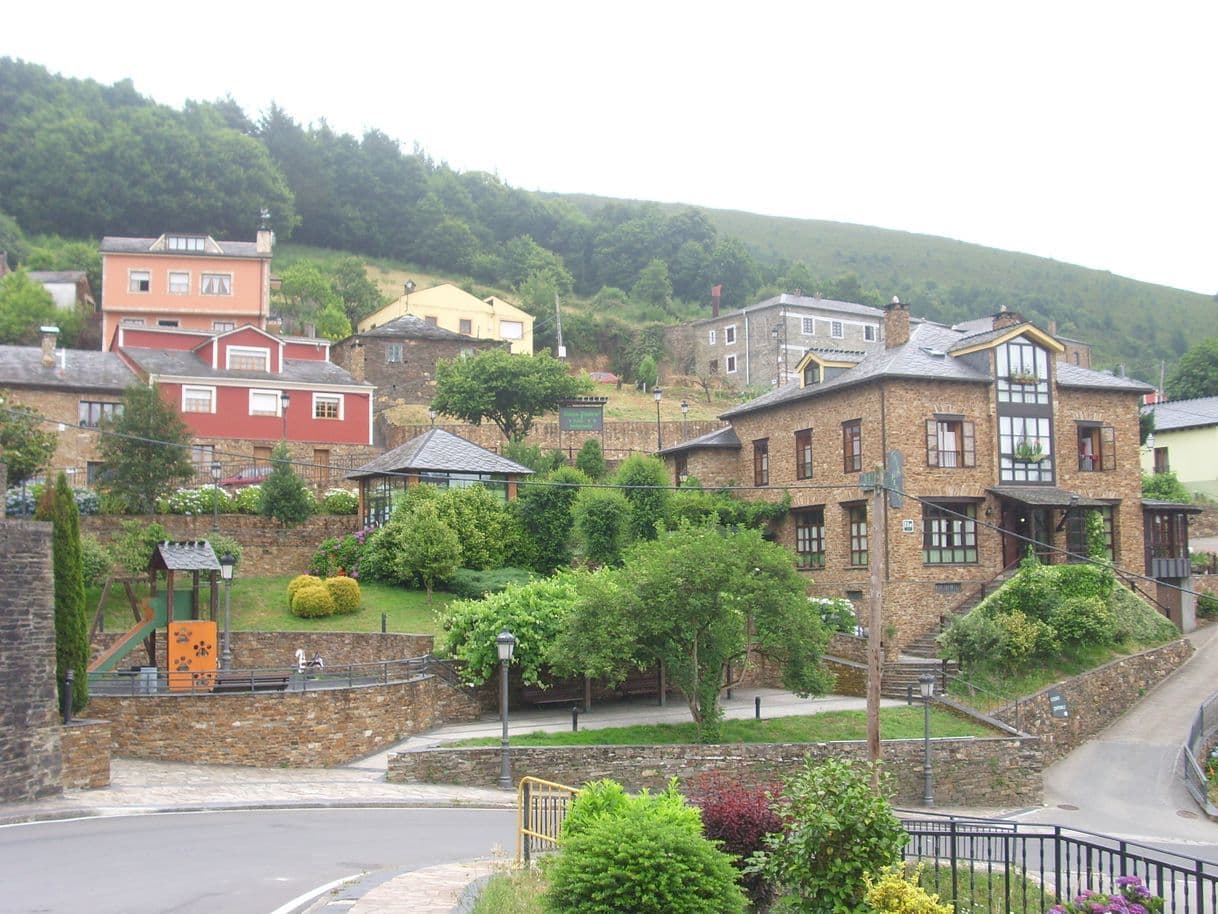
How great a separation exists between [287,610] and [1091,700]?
23794 mm

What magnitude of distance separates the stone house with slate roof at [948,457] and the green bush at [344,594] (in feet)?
50.7

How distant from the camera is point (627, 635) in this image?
92.0 ft

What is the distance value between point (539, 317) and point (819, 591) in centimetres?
5293

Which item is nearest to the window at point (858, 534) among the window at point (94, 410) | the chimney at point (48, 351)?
the window at point (94, 410)

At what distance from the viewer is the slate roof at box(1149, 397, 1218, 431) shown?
62406 mm

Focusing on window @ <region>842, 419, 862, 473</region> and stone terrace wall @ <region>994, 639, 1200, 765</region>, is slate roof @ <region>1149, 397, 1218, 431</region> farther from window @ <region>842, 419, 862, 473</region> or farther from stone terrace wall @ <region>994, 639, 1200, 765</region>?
window @ <region>842, 419, 862, 473</region>

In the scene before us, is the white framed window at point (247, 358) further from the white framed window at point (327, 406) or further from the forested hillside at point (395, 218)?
the forested hillside at point (395, 218)

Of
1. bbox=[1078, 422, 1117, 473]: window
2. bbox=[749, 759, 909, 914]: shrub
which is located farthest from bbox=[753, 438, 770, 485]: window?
bbox=[749, 759, 909, 914]: shrub

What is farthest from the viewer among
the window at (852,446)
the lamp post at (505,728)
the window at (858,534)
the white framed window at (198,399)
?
the white framed window at (198,399)

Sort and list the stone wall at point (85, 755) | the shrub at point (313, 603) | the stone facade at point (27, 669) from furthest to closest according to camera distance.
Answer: the shrub at point (313, 603) < the stone wall at point (85, 755) < the stone facade at point (27, 669)

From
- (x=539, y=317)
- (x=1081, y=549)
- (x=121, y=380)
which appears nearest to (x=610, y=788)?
(x=1081, y=549)

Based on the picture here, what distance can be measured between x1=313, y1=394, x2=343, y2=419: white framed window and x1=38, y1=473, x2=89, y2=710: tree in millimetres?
29223

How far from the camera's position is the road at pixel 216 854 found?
43.7 ft

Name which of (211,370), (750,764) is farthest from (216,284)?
(750,764)
